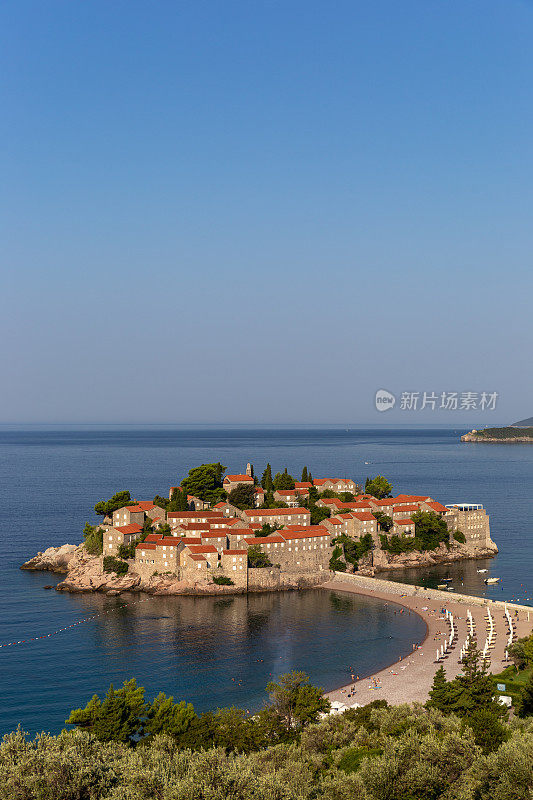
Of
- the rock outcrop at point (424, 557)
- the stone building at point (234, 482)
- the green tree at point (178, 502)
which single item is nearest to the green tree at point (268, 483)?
the stone building at point (234, 482)

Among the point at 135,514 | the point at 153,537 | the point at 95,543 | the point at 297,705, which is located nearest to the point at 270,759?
the point at 297,705

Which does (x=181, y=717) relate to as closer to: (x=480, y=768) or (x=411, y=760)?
(x=411, y=760)

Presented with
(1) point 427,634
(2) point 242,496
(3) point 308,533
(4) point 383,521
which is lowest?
(1) point 427,634

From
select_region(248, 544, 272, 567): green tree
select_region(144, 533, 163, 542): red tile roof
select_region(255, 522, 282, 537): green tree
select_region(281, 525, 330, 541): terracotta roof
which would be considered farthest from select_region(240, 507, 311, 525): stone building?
select_region(144, 533, 163, 542): red tile roof

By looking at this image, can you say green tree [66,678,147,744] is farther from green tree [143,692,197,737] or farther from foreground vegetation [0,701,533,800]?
foreground vegetation [0,701,533,800]

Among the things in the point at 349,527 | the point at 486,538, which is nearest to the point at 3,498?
the point at 349,527

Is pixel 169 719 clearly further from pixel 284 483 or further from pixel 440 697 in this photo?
pixel 284 483
